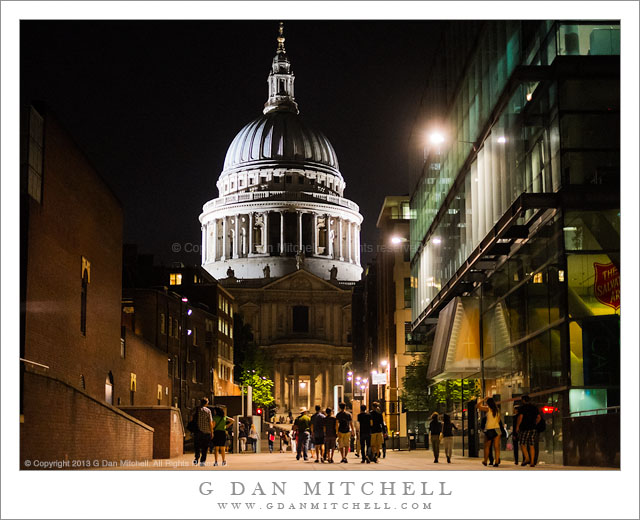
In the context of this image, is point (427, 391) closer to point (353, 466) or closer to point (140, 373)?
point (140, 373)

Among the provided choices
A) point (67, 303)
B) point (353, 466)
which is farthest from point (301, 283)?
point (353, 466)

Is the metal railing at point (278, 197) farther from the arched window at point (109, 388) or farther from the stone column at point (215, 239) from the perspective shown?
the arched window at point (109, 388)

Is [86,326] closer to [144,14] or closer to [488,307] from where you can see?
[488,307]

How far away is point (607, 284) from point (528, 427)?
4821 millimetres

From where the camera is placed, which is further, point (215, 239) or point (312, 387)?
point (215, 239)

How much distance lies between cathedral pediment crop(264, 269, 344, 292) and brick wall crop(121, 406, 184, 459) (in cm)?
13073

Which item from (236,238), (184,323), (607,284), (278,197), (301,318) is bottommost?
(607,284)

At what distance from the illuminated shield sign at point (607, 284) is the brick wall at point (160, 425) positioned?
1922 cm

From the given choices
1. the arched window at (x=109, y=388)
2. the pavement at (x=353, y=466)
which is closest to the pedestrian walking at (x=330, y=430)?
the pavement at (x=353, y=466)

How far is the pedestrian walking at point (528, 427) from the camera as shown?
89.4 ft

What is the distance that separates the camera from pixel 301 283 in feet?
576

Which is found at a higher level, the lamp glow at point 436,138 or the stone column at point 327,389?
the lamp glow at point 436,138

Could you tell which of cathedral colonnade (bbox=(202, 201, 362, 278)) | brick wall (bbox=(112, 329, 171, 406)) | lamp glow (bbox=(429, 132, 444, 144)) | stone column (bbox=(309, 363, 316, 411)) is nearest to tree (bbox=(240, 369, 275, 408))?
stone column (bbox=(309, 363, 316, 411))
